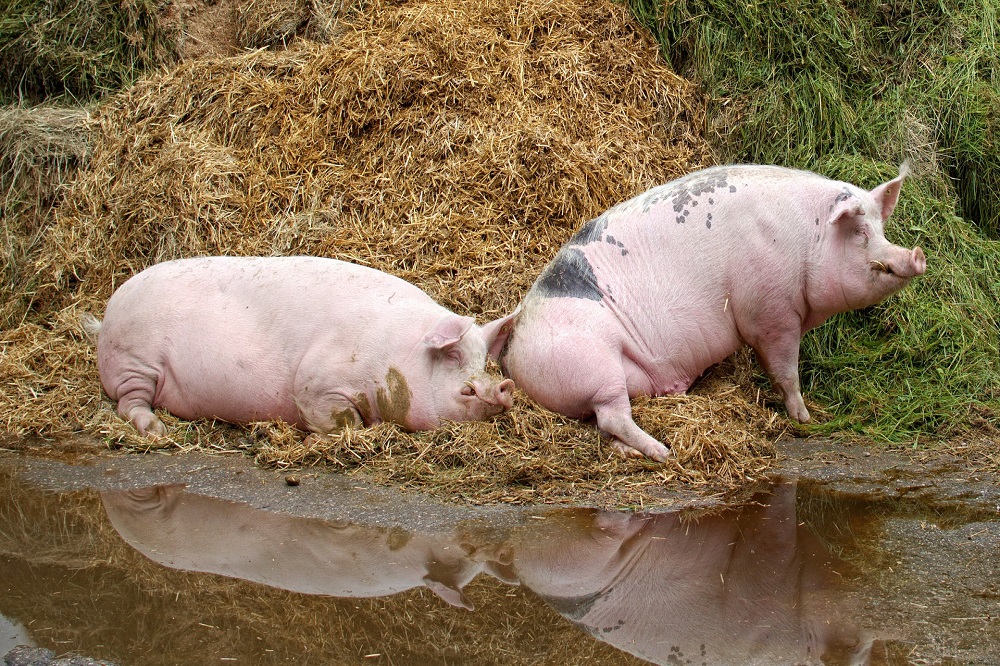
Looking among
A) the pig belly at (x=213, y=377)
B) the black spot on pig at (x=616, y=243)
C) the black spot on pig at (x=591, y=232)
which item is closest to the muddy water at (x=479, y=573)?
the pig belly at (x=213, y=377)

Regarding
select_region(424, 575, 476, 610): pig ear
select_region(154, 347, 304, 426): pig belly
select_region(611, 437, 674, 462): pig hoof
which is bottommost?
select_region(154, 347, 304, 426): pig belly

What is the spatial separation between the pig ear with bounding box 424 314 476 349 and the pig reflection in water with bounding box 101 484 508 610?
1223 millimetres

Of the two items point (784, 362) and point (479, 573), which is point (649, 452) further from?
point (479, 573)

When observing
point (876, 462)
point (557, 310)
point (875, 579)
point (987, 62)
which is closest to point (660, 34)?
point (987, 62)

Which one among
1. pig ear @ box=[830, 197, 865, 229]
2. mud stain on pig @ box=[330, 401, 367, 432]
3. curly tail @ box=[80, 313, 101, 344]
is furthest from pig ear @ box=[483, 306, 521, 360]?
curly tail @ box=[80, 313, 101, 344]

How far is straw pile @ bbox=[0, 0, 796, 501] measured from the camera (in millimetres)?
6320

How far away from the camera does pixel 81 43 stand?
810cm

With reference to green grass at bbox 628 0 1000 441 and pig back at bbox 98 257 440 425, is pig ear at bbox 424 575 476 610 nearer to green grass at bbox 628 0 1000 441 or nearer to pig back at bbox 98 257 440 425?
pig back at bbox 98 257 440 425

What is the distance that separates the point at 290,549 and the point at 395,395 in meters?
1.40

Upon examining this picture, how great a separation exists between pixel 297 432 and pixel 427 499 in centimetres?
113

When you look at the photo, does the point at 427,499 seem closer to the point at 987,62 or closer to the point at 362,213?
the point at 362,213

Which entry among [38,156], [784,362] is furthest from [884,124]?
[38,156]

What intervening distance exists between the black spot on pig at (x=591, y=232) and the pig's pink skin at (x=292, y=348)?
0.73 metres

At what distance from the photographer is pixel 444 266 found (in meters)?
6.34
